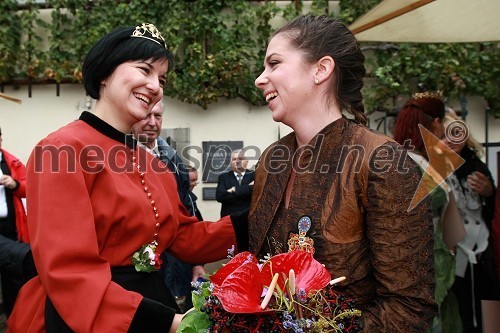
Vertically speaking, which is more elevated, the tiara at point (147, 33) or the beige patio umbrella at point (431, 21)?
the beige patio umbrella at point (431, 21)

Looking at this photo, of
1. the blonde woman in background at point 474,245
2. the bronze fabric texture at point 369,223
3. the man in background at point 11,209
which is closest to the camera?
the bronze fabric texture at point 369,223

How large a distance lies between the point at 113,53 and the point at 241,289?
105 centimetres

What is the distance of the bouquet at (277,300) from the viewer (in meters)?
1.32

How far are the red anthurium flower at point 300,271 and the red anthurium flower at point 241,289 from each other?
35mm

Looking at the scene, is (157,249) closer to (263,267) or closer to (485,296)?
(263,267)

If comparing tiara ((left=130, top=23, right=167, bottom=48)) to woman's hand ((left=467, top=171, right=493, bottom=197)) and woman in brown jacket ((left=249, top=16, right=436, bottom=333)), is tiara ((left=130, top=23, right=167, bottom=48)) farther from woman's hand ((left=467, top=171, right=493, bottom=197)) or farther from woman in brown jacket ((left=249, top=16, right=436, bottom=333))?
woman's hand ((left=467, top=171, right=493, bottom=197))

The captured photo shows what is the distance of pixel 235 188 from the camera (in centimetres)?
593

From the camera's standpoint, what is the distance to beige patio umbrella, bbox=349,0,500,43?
3.01 metres

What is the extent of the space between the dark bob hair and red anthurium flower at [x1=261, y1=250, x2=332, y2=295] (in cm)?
96

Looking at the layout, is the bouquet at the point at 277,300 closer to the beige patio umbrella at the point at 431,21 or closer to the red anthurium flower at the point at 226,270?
the red anthurium flower at the point at 226,270

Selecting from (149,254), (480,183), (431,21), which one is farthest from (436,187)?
(149,254)

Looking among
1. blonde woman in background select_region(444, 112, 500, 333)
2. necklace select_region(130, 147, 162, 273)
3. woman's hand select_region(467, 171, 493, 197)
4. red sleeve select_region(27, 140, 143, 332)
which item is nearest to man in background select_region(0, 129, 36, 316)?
necklace select_region(130, 147, 162, 273)

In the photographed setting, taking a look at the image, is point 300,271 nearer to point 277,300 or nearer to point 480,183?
point 277,300

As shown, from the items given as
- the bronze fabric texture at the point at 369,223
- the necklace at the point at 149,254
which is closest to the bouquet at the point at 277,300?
the bronze fabric texture at the point at 369,223
